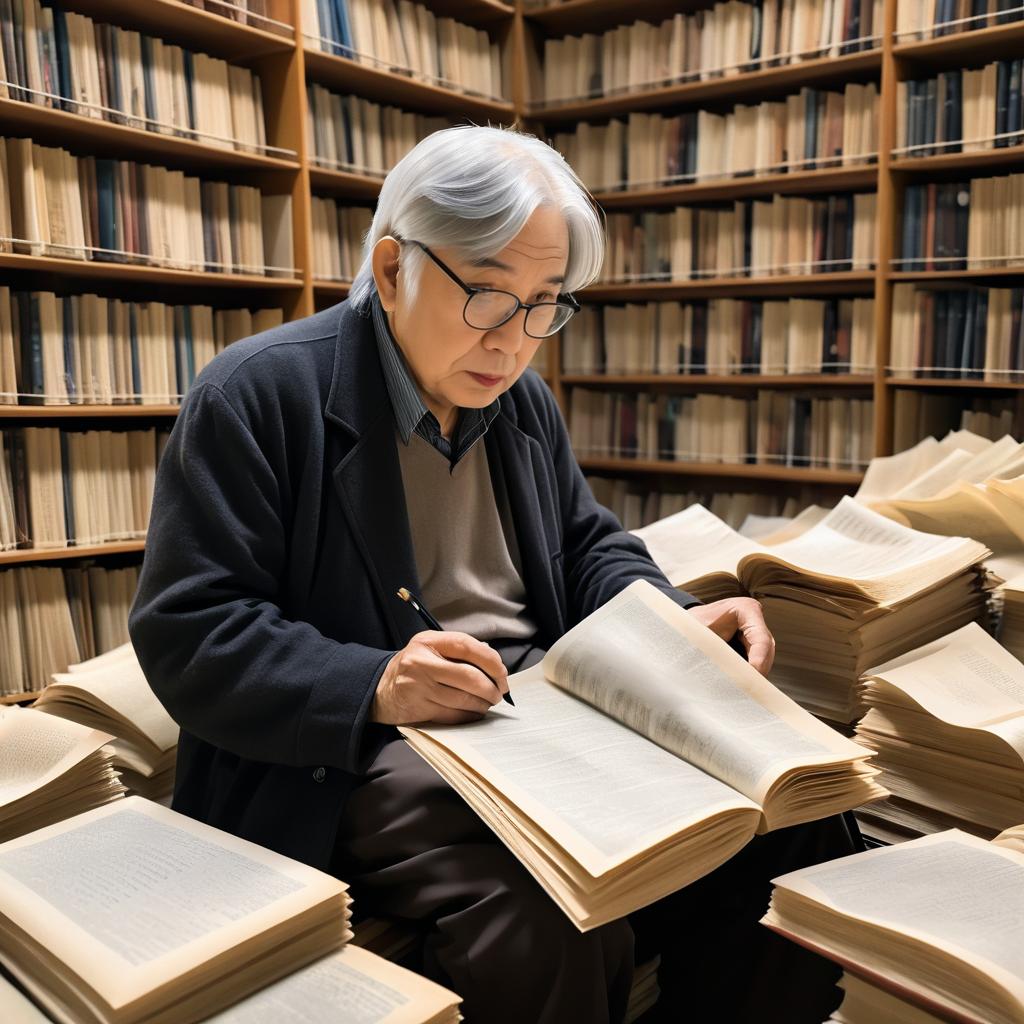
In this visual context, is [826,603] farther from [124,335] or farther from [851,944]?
[124,335]

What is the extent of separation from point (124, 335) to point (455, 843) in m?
2.12

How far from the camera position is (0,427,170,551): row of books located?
256 cm

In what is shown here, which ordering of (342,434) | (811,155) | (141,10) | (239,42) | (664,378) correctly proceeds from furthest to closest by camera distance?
(664,378), (811,155), (239,42), (141,10), (342,434)

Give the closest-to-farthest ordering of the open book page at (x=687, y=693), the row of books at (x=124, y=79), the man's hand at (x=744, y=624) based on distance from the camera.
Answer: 1. the open book page at (x=687, y=693)
2. the man's hand at (x=744, y=624)
3. the row of books at (x=124, y=79)

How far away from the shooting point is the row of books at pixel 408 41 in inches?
125

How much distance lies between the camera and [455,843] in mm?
1065

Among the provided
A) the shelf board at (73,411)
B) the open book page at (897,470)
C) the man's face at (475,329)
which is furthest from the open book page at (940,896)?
the shelf board at (73,411)

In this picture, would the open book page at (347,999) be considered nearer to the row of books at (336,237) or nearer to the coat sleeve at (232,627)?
the coat sleeve at (232,627)

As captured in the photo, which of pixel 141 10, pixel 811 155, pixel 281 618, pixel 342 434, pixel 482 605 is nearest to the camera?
pixel 281 618

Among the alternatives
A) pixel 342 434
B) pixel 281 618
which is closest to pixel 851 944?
pixel 281 618

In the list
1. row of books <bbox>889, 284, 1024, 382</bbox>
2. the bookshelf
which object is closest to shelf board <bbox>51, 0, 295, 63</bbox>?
the bookshelf

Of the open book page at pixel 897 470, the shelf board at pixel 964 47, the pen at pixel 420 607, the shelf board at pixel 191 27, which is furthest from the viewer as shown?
the shelf board at pixel 964 47

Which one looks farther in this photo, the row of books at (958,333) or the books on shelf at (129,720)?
the row of books at (958,333)

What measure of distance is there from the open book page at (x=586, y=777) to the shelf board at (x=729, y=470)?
244 centimetres
